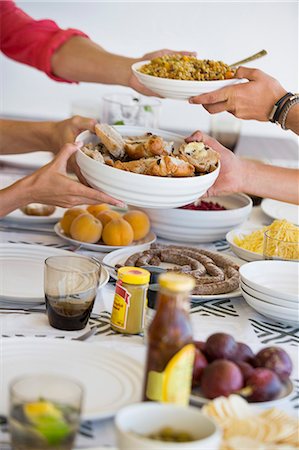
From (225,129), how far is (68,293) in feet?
5.30

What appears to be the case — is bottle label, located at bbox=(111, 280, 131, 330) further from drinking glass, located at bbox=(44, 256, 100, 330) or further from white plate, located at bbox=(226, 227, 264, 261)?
white plate, located at bbox=(226, 227, 264, 261)

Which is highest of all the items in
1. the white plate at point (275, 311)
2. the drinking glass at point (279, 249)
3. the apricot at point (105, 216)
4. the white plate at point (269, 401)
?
the drinking glass at point (279, 249)

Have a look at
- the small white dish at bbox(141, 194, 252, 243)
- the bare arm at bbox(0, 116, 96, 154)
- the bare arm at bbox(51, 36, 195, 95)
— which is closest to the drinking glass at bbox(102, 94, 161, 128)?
the bare arm at bbox(51, 36, 195, 95)

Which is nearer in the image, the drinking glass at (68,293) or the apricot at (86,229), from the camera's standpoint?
the drinking glass at (68,293)

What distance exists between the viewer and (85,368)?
47.6 inches

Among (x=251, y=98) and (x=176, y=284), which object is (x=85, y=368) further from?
(x=251, y=98)

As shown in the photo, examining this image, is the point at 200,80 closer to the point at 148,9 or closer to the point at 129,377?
the point at 129,377

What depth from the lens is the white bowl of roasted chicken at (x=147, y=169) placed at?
158cm

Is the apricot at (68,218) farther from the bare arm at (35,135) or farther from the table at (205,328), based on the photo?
the table at (205,328)

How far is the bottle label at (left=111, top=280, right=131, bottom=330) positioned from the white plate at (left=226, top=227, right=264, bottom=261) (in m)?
0.53

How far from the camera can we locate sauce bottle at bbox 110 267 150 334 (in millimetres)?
1408

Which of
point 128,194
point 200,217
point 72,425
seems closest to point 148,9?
point 200,217

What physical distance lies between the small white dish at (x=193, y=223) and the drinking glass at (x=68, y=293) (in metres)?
0.64

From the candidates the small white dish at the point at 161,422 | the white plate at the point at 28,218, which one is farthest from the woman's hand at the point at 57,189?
the small white dish at the point at 161,422
